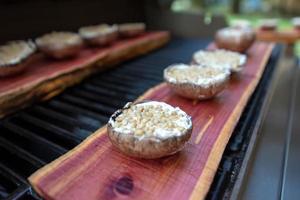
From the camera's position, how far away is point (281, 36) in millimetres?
3137

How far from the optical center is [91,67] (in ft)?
6.56

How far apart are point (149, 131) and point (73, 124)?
569mm

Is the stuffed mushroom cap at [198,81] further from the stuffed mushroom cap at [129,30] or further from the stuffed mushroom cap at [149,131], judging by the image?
the stuffed mushroom cap at [129,30]

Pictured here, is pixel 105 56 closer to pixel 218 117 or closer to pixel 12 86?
pixel 12 86

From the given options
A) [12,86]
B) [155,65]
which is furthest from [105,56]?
[12,86]

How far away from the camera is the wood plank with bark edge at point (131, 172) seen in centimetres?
89

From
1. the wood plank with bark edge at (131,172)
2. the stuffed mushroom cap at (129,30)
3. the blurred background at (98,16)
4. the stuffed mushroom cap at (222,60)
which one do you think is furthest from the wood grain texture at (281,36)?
the wood plank with bark edge at (131,172)

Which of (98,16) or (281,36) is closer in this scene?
(98,16)

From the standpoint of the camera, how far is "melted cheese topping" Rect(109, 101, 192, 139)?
95cm

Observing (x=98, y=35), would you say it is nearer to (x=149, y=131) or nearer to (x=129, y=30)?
(x=129, y=30)

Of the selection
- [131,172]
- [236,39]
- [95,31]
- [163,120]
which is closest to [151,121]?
[163,120]

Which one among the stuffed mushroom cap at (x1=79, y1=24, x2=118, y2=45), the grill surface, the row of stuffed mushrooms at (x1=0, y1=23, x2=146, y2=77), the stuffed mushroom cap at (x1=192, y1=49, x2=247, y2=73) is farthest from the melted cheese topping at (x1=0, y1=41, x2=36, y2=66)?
A: the stuffed mushroom cap at (x1=192, y1=49, x2=247, y2=73)

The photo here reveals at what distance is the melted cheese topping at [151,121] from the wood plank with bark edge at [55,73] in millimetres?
719

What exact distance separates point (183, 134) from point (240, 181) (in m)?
0.24
